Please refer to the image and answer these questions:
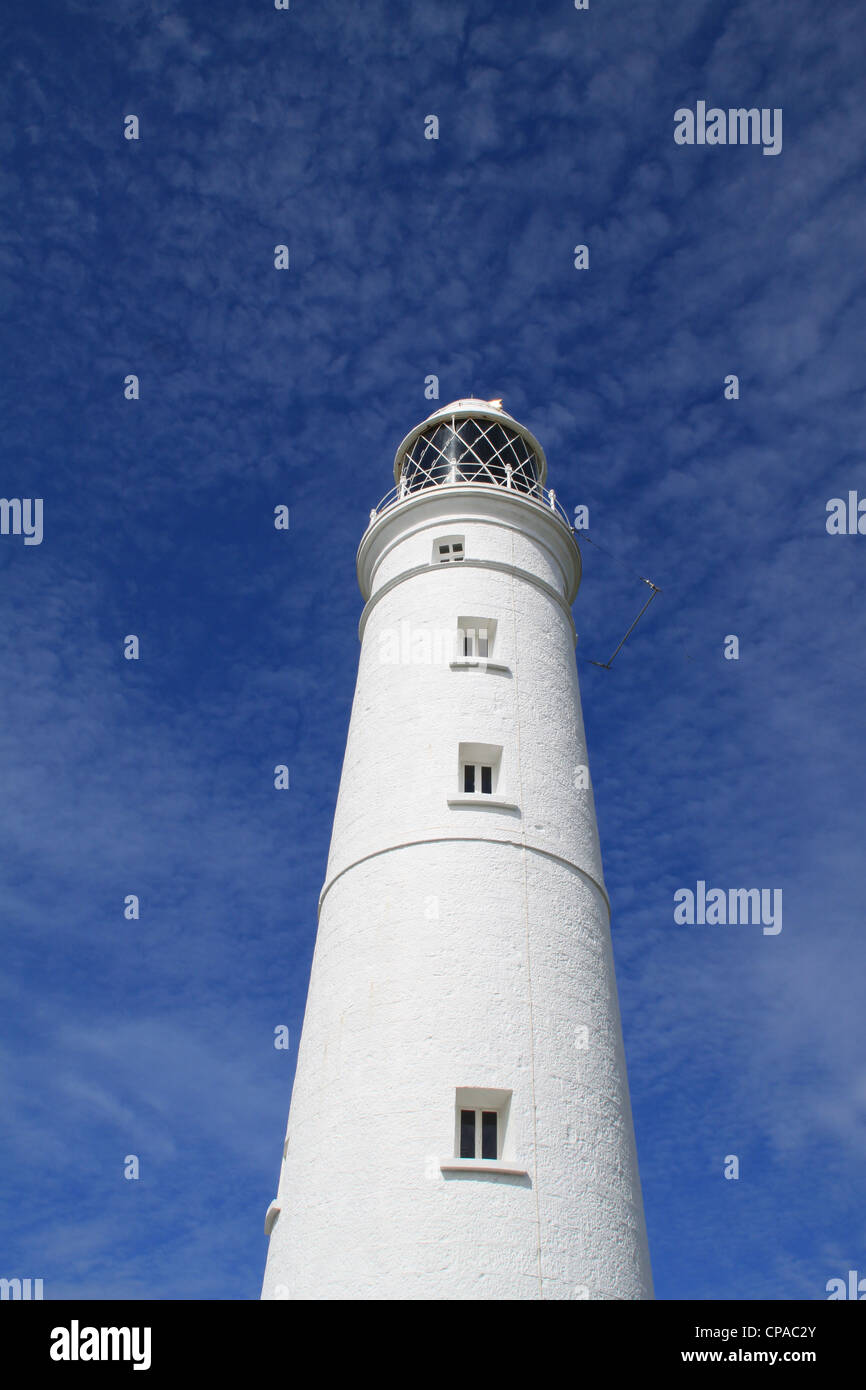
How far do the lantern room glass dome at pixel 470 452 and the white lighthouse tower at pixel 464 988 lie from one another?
2378 millimetres

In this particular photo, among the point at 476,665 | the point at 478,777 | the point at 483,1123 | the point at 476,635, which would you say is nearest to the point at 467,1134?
the point at 483,1123

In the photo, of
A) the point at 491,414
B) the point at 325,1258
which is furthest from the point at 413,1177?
the point at 491,414

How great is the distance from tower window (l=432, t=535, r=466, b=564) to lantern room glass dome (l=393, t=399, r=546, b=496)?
2.11 meters

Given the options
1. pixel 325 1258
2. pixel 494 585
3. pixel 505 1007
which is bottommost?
pixel 325 1258

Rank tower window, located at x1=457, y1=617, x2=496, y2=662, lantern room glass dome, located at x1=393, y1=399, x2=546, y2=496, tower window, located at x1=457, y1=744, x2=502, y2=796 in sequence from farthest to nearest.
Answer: lantern room glass dome, located at x1=393, y1=399, x2=546, y2=496 < tower window, located at x1=457, y1=617, x2=496, y2=662 < tower window, located at x1=457, y1=744, x2=502, y2=796

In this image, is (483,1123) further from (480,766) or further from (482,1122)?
(480,766)

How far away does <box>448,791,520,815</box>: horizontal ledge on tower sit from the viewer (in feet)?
51.7

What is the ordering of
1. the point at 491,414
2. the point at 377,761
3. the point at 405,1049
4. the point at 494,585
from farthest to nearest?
the point at 491,414 < the point at 494,585 < the point at 377,761 < the point at 405,1049

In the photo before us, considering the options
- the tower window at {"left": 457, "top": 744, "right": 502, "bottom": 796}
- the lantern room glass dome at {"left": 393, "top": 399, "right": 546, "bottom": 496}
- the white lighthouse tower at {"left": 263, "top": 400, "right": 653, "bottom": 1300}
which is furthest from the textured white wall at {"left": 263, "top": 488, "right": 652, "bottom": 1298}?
the lantern room glass dome at {"left": 393, "top": 399, "right": 546, "bottom": 496}

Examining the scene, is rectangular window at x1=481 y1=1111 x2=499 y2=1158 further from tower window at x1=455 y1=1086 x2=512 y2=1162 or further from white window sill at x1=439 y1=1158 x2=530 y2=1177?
white window sill at x1=439 y1=1158 x2=530 y2=1177

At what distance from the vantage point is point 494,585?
19.4m

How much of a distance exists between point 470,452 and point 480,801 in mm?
10404
